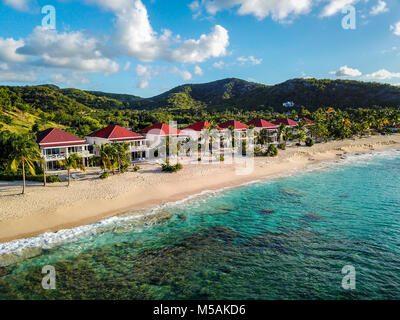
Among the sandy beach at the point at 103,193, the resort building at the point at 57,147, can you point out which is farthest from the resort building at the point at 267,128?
the resort building at the point at 57,147

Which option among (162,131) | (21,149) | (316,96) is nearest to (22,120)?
(162,131)

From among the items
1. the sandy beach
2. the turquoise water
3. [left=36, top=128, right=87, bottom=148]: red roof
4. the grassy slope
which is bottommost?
the turquoise water

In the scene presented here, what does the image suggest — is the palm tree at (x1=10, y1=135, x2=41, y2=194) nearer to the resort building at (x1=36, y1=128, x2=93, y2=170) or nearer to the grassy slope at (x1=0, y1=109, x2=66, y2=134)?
the resort building at (x1=36, y1=128, x2=93, y2=170)

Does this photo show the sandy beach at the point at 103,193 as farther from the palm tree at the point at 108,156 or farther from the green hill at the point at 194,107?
the green hill at the point at 194,107

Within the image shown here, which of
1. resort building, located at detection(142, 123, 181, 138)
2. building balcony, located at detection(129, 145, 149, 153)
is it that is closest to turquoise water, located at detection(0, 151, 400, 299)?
building balcony, located at detection(129, 145, 149, 153)
